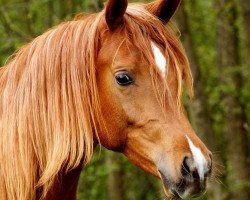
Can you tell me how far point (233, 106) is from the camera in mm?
12055

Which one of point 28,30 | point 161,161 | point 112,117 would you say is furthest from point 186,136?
point 28,30

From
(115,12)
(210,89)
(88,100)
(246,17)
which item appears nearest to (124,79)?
(88,100)

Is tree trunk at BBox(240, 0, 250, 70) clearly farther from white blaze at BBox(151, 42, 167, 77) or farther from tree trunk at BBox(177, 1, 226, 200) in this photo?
white blaze at BBox(151, 42, 167, 77)

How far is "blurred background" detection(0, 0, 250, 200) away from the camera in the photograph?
10.7m

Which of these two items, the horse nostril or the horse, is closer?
the horse nostril

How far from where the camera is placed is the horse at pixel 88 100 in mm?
4227

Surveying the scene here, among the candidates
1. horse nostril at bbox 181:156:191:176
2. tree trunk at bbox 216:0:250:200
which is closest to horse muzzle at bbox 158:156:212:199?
horse nostril at bbox 181:156:191:176

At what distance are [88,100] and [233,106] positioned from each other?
8.01m

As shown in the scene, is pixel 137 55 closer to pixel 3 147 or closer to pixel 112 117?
pixel 112 117

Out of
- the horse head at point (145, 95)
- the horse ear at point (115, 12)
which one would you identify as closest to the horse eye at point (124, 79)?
the horse head at point (145, 95)

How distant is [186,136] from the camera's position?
157 inches

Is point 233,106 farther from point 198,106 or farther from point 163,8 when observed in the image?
point 163,8

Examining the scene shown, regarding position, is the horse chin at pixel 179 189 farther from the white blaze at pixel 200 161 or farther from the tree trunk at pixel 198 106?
the tree trunk at pixel 198 106

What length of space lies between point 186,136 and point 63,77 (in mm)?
900
